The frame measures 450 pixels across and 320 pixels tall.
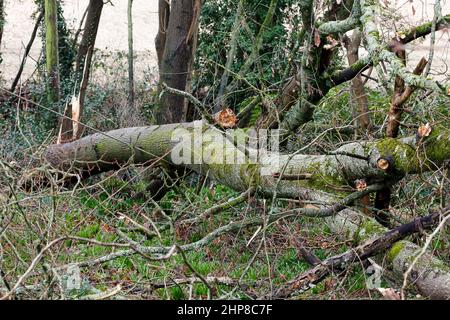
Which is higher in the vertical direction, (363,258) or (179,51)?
(179,51)

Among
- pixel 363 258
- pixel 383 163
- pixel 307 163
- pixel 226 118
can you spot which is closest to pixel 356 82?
pixel 226 118

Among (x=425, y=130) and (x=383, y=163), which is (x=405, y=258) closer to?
(x=383, y=163)

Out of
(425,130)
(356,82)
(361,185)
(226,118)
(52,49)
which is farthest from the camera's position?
(52,49)

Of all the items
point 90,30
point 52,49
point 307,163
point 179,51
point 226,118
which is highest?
point 90,30

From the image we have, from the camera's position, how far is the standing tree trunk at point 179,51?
10.4m

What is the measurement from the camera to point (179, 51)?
34.5 ft

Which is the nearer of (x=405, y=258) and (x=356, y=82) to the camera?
(x=405, y=258)

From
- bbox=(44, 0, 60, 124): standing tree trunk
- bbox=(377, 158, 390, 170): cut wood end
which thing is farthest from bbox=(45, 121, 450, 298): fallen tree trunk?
bbox=(44, 0, 60, 124): standing tree trunk

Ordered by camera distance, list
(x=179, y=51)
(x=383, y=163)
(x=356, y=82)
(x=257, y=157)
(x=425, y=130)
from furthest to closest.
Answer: (x=179, y=51), (x=356, y=82), (x=257, y=157), (x=383, y=163), (x=425, y=130)

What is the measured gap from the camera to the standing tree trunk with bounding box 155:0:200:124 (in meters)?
10.4

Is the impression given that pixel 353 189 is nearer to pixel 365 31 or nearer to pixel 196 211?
pixel 365 31

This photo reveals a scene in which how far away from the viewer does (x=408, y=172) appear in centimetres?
522
